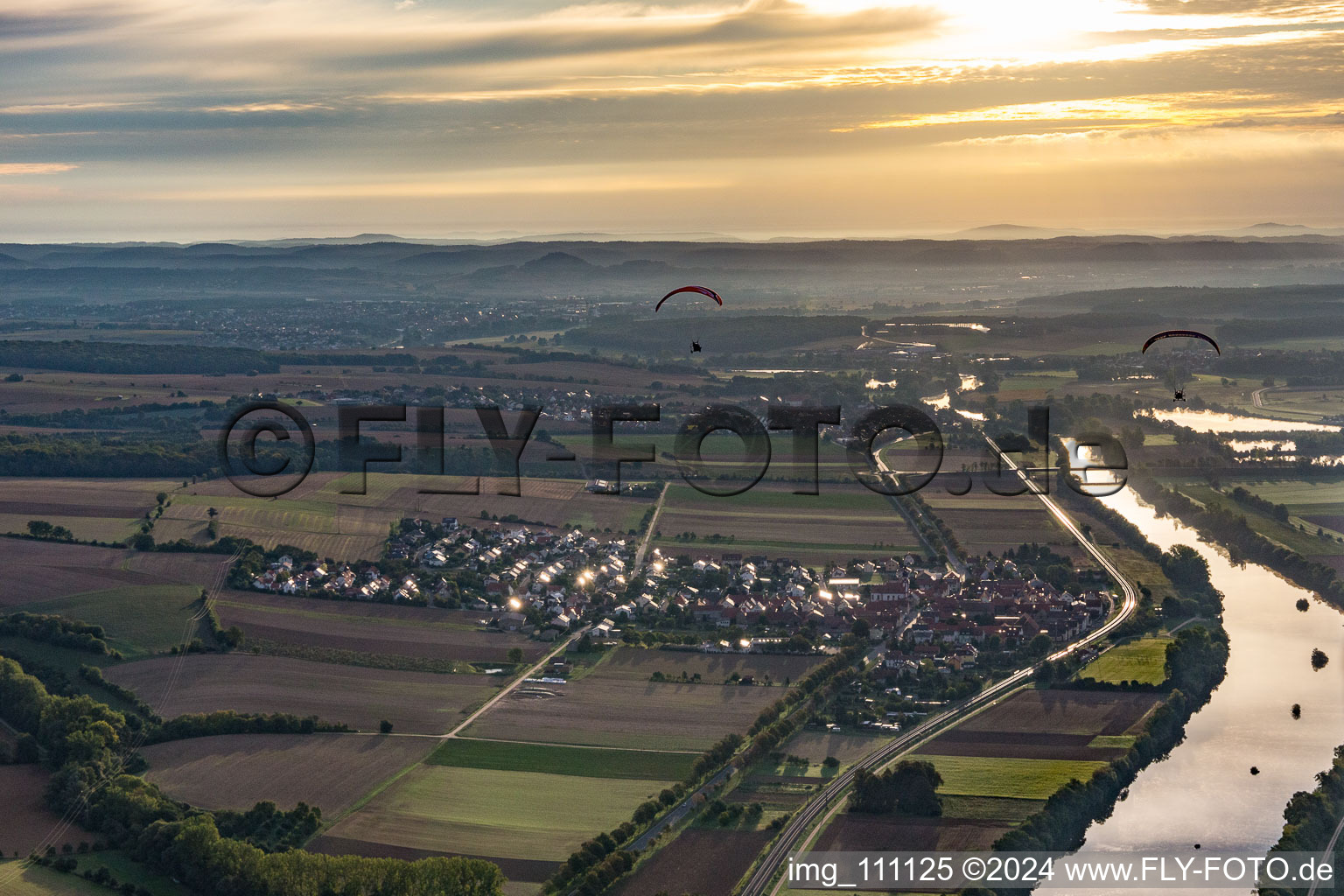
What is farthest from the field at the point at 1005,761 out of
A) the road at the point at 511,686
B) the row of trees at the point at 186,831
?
the road at the point at 511,686

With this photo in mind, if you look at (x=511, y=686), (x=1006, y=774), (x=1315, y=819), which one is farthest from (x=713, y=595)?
(x=1315, y=819)

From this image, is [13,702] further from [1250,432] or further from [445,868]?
[1250,432]

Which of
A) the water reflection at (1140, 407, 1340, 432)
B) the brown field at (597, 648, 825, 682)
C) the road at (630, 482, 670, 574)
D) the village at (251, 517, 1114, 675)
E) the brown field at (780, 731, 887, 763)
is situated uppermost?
the water reflection at (1140, 407, 1340, 432)

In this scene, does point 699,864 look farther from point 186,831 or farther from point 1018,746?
point 186,831

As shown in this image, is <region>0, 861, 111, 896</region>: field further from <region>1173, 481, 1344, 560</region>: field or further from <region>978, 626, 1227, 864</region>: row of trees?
<region>1173, 481, 1344, 560</region>: field

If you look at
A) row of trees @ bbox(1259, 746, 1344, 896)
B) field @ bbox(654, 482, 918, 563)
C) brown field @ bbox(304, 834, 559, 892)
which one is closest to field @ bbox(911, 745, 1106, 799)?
row of trees @ bbox(1259, 746, 1344, 896)

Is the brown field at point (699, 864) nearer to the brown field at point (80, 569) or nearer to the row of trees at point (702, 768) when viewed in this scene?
the row of trees at point (702, 768)
